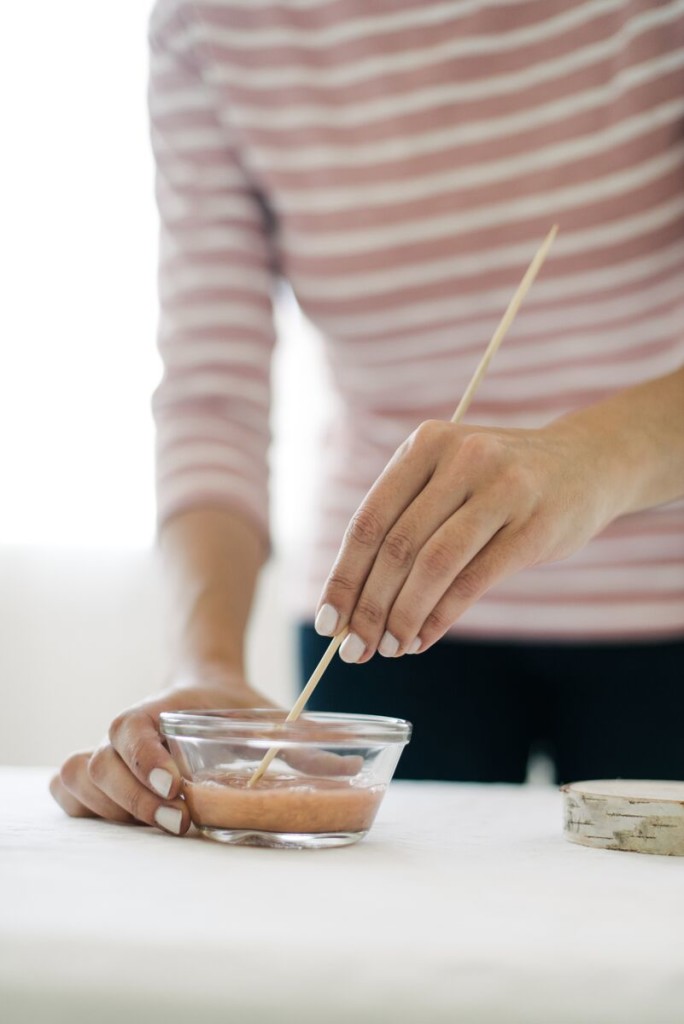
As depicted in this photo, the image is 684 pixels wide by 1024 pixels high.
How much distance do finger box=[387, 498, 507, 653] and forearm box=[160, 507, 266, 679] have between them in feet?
0.80

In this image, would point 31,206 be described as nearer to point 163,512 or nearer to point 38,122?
point 38,122

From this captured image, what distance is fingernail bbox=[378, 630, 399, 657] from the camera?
1.99 feet

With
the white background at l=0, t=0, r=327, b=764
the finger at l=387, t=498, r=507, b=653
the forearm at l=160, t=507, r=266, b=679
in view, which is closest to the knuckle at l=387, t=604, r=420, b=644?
the finger at l=387, t=498, r=507, b=653

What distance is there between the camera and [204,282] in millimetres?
1057

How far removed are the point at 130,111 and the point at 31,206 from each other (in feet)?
0.95

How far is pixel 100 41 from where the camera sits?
2.33m

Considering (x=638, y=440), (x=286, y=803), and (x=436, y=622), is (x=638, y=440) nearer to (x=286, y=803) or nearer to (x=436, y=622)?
(x=436, y=622)

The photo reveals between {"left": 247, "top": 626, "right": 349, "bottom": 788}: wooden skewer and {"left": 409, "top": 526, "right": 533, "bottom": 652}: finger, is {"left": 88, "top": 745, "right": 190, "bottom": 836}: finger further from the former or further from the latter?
{"left": 409, "top": 526, "right": 533, "bottom": 652}: finger

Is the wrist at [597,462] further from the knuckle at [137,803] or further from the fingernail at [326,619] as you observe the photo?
the knuckle at [137,803]

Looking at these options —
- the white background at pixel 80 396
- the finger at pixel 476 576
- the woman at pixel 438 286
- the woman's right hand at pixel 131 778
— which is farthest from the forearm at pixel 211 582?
the white background at pixel 80 396

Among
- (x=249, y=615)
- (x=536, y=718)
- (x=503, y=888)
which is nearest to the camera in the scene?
(x=503, y=888)

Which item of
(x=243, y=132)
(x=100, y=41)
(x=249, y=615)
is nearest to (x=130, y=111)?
(x=100, y=41)

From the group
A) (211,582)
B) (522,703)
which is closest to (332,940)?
(211,582)

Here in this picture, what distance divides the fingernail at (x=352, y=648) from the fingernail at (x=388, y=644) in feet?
0.04
